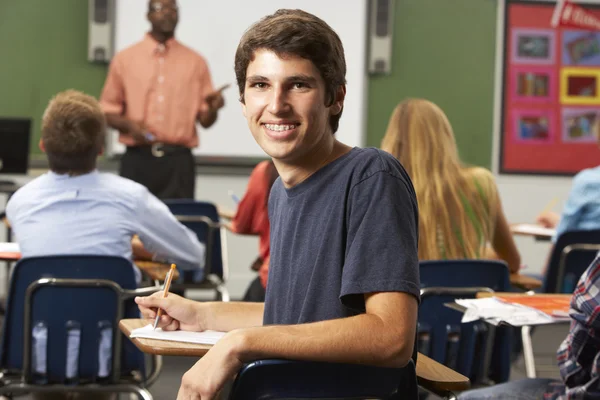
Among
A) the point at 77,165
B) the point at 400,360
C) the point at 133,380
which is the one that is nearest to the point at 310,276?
the point at 400,360

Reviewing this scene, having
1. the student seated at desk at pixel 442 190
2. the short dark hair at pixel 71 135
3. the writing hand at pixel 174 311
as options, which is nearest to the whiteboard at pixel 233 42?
the student seated at desk at pixel 442 190

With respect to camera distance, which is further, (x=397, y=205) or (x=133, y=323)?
(x=133, y=323)

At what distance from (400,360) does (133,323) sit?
62cm

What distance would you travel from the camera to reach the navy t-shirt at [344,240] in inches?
56.5

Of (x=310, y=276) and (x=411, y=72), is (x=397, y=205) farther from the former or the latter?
(x=411, y=72)

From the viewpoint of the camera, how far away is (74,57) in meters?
6.62

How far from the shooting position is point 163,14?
602 centimetres

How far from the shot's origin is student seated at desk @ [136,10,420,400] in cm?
139

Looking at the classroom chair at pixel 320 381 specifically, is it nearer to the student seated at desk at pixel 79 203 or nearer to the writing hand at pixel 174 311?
the writing hand at pixel 174 311

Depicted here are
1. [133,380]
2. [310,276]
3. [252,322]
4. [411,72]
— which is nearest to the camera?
[310,276]

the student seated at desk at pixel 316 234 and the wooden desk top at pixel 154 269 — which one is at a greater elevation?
the student seated at desk at pixel 316 234

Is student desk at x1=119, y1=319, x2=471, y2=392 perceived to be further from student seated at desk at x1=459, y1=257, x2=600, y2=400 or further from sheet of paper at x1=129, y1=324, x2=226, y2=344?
student seated at desk at x1=459, y1=257, x2=600, y2=400

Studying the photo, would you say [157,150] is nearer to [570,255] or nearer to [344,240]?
[570,255]

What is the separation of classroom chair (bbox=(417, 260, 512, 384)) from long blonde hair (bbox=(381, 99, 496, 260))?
→ 0.96 ft
